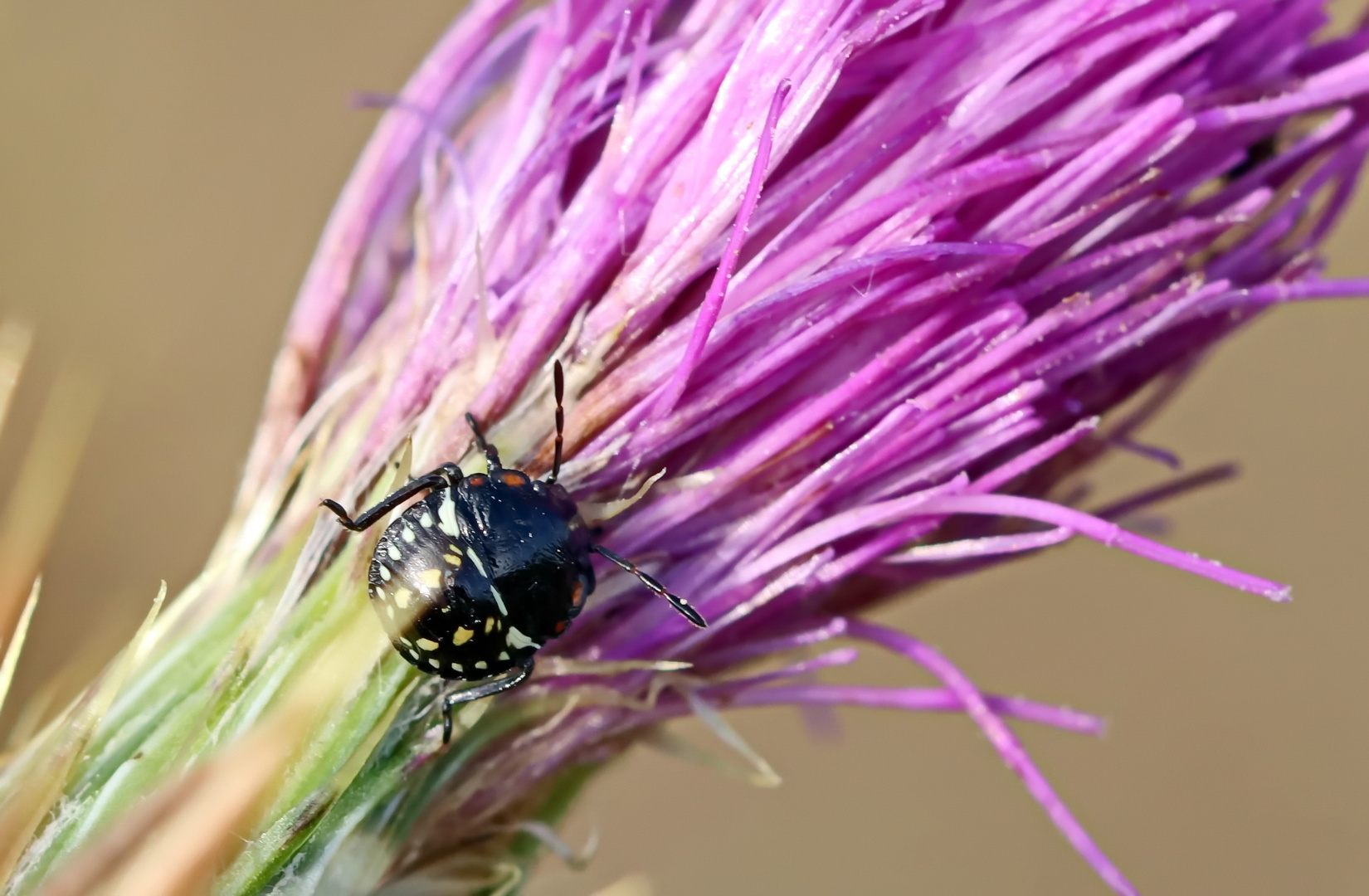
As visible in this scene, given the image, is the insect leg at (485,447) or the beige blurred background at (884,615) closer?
the insect leg at (485,447)

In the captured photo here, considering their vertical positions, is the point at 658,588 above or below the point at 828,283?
below

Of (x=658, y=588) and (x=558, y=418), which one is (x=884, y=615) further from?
(x=558, y=418)

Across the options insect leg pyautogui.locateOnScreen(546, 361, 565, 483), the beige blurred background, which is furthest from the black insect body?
the beige blurred background

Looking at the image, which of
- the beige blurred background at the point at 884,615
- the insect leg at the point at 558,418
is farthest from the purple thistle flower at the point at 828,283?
the beige blurred background at the point at 884,615

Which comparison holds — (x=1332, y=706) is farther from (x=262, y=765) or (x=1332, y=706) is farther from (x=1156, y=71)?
(x=262, y=765)

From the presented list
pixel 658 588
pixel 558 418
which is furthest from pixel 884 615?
pixel 558 418

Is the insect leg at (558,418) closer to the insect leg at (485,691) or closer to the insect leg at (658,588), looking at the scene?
the insect leg at (658,588)

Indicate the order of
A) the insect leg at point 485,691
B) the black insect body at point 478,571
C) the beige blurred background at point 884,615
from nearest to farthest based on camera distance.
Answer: the black insect body at point 478,571 → the insect leg at point 485,691 → the beige blurred background at point 884,615
